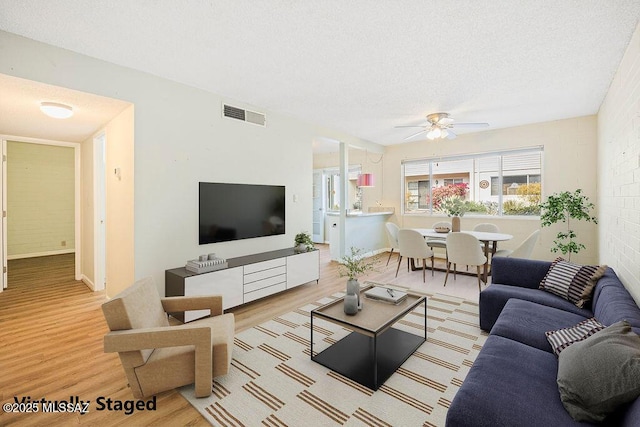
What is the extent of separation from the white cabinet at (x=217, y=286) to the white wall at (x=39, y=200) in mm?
6307

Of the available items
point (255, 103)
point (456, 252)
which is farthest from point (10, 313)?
point (456, 252)

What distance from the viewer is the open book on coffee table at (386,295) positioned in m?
2.72

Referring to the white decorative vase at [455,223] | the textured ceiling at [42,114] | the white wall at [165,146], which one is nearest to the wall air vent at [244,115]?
the white wall at [165,146]

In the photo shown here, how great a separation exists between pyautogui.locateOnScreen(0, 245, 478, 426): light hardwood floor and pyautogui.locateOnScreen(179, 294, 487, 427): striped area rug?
0.87ft

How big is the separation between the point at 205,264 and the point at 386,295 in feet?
6.59

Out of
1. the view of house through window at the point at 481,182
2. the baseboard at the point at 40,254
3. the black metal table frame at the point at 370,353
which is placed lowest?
the black metal table frame at the point at 370,353

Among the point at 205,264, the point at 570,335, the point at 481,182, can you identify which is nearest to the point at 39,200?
the point at 205,264

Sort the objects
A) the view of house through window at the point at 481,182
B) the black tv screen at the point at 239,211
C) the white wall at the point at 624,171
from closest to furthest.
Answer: the white wall at the point at 624,171
the black tv screen at the point at 239,211
the view of house through window at the point at 481,182

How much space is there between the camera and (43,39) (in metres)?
2.60

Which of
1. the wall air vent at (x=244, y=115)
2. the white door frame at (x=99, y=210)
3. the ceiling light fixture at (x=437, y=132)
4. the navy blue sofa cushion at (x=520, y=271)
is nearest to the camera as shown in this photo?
the navy blue sofa cushion at (x=520, y=271)

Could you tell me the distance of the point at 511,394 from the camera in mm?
1429

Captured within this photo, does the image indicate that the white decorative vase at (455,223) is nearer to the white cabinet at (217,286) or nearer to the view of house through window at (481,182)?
the view of house through window at (481,182)

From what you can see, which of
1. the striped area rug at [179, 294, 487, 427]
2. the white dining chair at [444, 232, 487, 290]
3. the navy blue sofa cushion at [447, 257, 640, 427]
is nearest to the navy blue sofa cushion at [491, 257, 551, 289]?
the navy blue sofa cushion at [447, 257, 640, 427]

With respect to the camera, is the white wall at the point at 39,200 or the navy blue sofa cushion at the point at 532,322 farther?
the white wall at the point at 39,200
